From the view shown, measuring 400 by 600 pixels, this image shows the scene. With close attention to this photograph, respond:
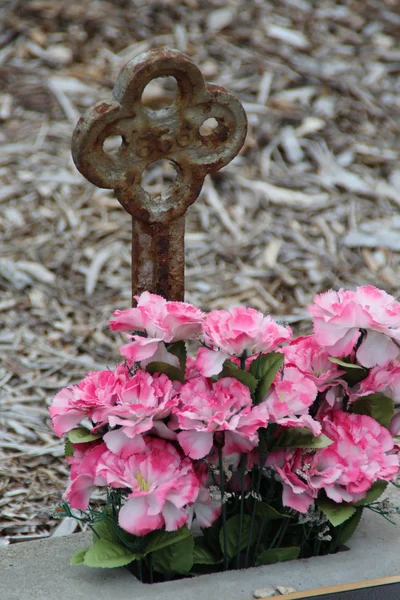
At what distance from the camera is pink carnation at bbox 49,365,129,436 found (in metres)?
1.33

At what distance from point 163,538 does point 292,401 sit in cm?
27

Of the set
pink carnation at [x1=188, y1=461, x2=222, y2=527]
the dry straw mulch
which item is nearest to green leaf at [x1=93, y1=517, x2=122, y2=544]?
pink carnation at [x1=188, y1=461, x2=222, y2=527]

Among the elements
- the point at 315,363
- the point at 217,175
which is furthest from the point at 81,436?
the point at 217,175

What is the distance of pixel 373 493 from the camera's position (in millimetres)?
1418

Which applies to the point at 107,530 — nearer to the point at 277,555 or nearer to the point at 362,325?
the point at 277,555

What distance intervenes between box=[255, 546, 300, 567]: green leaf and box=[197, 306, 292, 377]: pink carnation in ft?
1.00

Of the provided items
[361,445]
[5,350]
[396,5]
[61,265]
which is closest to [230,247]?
[61,265]

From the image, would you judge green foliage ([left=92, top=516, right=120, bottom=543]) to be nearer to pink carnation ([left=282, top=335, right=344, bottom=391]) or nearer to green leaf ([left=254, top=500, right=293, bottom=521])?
green leaf ([left=254, top=500, right=293, bottom=521])

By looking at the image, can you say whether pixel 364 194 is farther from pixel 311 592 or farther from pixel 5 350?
pixel 311 592

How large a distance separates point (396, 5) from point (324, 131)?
94 cm

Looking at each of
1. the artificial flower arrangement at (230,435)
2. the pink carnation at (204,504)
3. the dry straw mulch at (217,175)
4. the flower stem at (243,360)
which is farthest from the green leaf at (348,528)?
the dry straw mulch at (217,175)

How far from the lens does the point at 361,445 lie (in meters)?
1.39

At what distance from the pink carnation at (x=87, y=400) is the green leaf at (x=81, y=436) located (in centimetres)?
1

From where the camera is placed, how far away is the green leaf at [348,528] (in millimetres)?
1447
